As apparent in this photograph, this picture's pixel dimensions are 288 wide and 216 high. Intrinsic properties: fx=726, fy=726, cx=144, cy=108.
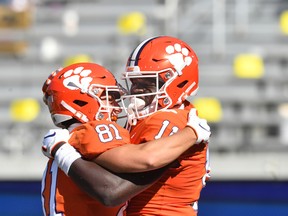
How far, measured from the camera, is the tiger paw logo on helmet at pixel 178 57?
285cm

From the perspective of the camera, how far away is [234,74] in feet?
24.9

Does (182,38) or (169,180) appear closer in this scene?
(169,180)

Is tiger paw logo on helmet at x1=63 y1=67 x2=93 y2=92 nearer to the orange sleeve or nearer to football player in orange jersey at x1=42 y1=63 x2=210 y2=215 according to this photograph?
football player in orange jersey at x1=42 y1=63 x2=210 y2=215

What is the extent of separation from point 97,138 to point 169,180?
31 centimetres

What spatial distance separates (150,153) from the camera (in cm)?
256

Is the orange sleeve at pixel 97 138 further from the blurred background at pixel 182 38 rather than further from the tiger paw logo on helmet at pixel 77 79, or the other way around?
the blurred background at pixel 182 38

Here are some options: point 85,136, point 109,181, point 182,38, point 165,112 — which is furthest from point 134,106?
point 182,38

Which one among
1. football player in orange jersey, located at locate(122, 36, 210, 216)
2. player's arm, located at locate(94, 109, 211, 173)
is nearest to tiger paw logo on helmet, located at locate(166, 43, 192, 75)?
football player in orange jersey, located at locate(122, 36, 210, 216)

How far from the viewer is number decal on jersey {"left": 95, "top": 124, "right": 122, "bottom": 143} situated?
266 cm

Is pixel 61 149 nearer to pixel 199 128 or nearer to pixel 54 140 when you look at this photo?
pixel 54 140

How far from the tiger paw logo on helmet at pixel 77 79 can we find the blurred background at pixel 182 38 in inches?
142

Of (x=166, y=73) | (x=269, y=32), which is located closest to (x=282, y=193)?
(x=166, y=73)

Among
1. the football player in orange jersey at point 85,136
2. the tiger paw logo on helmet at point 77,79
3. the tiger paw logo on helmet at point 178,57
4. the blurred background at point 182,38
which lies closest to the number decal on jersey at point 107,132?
the football player in orange jersey at point 85,136

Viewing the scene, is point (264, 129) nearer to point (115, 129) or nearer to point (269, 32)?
point (269, 32)
